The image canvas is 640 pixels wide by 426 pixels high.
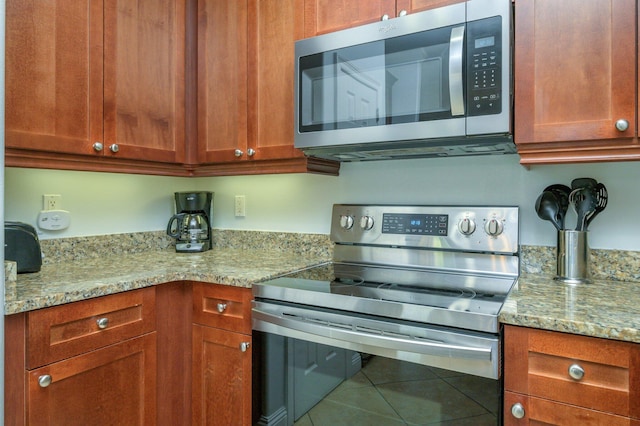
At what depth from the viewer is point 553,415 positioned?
983 millimetres

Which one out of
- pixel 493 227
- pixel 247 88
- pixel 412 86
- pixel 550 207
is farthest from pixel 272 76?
pixel 550 207

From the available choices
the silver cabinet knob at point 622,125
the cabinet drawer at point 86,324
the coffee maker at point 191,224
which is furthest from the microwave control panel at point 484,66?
the coffee maker at point 191,224

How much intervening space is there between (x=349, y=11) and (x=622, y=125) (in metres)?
0.99

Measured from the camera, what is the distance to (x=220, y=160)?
191cm

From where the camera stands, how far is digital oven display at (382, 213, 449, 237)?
1.65 m

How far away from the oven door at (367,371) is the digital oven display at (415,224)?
60cm

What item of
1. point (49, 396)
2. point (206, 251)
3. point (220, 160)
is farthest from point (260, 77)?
point (49, 396)

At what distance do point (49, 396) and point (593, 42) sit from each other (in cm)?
188

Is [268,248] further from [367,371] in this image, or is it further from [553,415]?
[553,415]

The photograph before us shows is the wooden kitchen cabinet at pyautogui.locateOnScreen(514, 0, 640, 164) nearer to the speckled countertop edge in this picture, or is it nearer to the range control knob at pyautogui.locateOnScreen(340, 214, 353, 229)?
the speckled countertop edge

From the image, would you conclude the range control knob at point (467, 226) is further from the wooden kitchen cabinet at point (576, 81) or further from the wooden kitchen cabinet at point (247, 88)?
the wooden kitchen cabinet at point (247, 88)

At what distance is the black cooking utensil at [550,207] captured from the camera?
140 centimetres

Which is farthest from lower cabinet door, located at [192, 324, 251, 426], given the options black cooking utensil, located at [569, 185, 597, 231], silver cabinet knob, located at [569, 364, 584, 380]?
black cooking utensil, located at [569, 185, 597, 231]

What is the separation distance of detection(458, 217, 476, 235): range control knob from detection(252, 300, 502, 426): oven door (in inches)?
23.8
